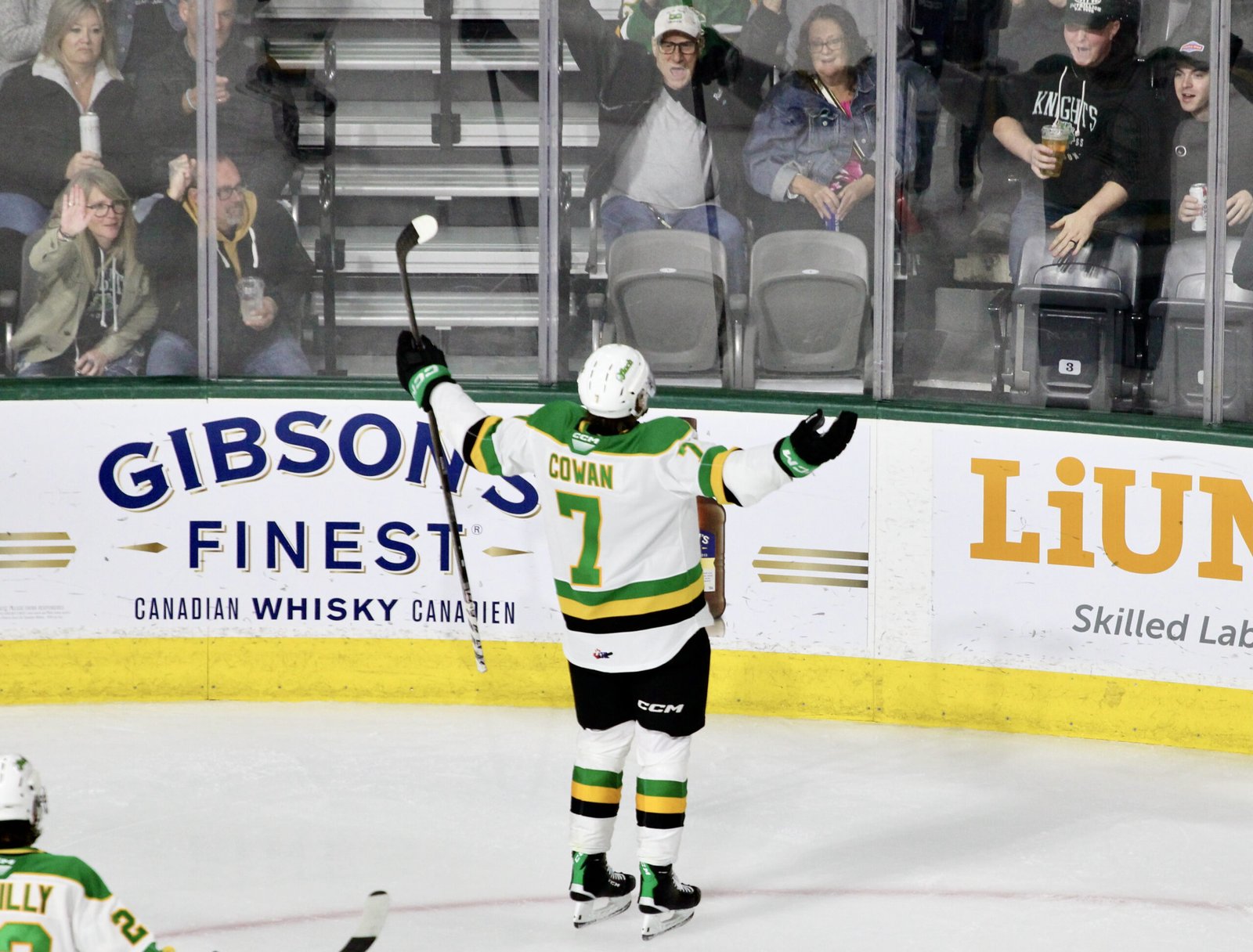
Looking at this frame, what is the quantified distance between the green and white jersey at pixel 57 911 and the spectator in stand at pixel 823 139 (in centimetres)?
393

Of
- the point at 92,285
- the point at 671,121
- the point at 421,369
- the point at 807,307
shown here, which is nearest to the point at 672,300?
the point at 807,307

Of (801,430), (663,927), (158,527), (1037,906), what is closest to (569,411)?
(801,430)

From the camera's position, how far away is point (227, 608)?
20.2 ft

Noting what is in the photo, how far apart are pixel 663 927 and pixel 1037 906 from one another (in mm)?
928

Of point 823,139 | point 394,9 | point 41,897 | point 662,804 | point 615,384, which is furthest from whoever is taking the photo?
point 394,9

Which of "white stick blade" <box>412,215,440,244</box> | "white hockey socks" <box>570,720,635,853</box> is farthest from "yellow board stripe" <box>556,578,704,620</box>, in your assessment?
"white stick blade" <box>412,215,440,244</box>

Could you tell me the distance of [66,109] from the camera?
620 cm

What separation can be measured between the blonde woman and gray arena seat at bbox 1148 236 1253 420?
344 centimetres

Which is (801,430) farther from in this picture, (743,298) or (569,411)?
(743,298)

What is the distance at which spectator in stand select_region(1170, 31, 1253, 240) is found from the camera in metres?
5.62

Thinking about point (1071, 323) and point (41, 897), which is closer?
point (41, 897)

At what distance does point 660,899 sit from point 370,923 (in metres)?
0.67

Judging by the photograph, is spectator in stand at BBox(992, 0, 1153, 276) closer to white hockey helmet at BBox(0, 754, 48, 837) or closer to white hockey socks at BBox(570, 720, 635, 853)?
white hockey socks at BBox(570, 720, 635, 853)

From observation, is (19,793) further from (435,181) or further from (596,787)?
(435,181)
